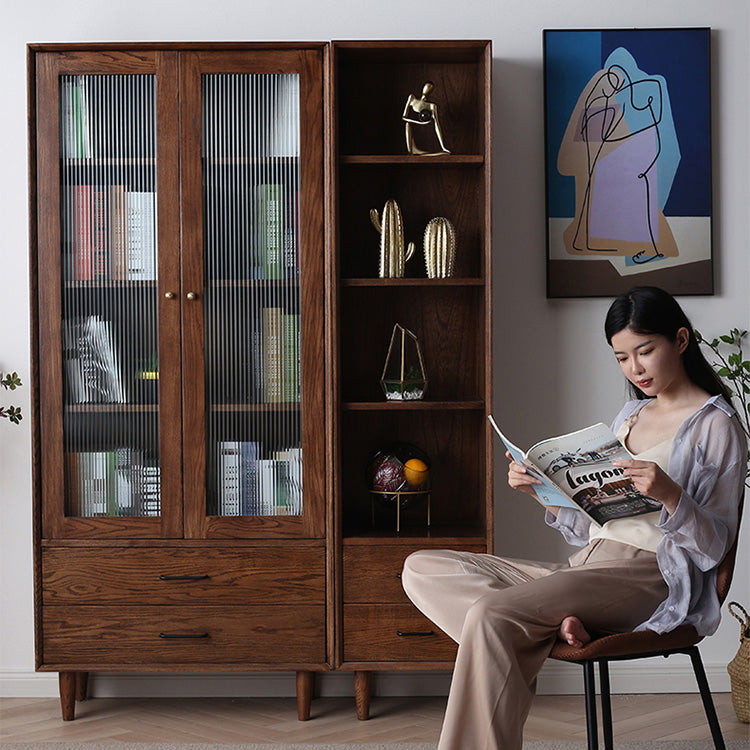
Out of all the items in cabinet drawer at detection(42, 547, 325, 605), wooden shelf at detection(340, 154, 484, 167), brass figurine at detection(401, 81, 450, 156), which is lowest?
cabinet drawer at detection(42, 547, 325, 605)

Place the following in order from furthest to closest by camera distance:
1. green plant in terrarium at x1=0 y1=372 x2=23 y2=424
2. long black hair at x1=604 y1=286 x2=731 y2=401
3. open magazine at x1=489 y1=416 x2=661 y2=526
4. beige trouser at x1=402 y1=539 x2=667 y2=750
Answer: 1. green plant in terrarium at x1=0 y1=372 x2=23 y2=424
2. long black hair at x1=604 y1=286 x2=731 y2=401
3. open magazine at x1=489 y1=416 x2=661 y2=526
4. beige trouser at x1=402 y1=539 x2=667 y2=750

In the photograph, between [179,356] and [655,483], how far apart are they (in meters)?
1.40

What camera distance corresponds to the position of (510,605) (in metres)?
1.70

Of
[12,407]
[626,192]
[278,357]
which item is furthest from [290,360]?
[626,192]

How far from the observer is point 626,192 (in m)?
2.71

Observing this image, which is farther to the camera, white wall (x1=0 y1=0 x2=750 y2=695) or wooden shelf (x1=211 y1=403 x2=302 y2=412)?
white wall (x1=0 y1=0 x2=750 y2=695)

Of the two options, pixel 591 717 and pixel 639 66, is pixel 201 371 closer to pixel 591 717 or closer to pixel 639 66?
pixel 591 717

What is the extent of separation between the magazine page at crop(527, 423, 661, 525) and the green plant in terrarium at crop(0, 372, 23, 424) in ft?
5.48

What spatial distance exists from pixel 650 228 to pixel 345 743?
1820 mm

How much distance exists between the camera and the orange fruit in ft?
8.31

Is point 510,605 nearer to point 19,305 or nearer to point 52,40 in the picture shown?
point 19,305

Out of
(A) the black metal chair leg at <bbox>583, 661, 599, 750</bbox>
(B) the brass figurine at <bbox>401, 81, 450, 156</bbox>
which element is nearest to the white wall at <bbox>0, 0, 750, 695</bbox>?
(B) the brass figurine at <bbox>401, 81, 450, 156</bbox>

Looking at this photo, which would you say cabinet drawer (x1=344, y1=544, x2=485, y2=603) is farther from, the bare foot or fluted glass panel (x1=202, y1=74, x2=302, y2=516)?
the bare foot

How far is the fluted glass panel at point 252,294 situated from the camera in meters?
2.46
